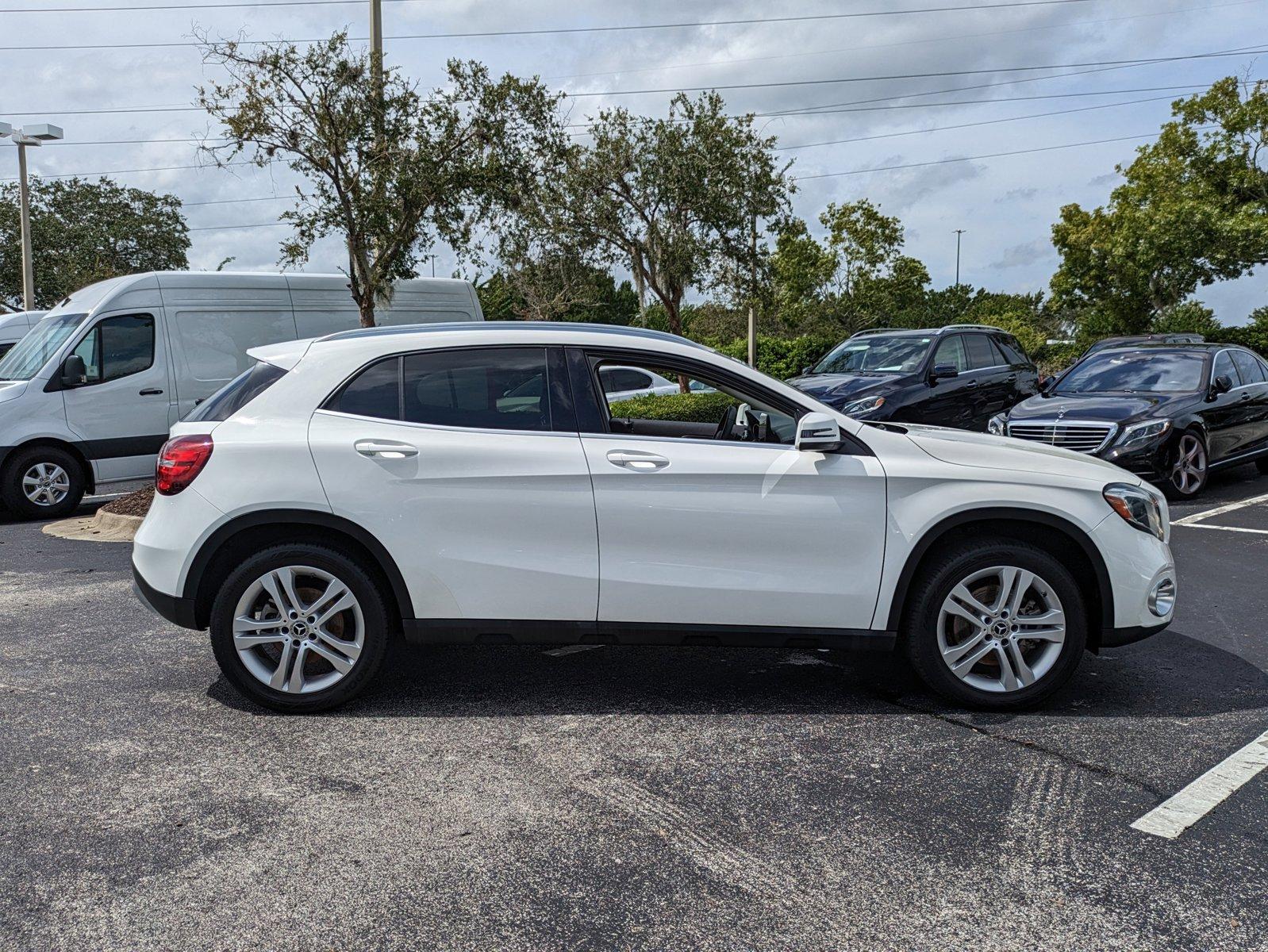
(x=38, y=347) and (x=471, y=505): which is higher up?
(x=38, y=347)

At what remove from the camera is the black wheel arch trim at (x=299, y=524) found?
15.1 ft

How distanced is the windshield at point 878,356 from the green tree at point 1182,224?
84.5ft

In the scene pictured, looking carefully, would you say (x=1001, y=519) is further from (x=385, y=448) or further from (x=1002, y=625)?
(x=385, y=448)

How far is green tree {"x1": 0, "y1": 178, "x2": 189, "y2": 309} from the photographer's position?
49156 mm

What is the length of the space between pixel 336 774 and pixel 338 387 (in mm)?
1642

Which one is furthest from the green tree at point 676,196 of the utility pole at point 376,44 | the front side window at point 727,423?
the front side window at point 727,423

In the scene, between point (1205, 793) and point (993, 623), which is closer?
point (1205, 793)

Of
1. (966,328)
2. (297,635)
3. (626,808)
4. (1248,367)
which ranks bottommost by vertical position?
(626,808)

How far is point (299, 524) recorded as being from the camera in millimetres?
4660

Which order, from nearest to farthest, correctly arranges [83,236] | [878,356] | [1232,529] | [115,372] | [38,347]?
[1232,529] < [115,372] < [38,347] < [878,356] < [83,236]

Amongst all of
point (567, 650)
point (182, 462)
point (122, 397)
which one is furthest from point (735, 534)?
point (122, 397)

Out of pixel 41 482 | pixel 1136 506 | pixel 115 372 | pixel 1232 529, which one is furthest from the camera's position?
pixel 115 372

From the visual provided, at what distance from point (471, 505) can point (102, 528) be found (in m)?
7.37

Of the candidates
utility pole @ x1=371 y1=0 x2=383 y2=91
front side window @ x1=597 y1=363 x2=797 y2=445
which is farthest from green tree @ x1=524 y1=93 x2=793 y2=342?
front side window @ x1=597 y1=363 x2=797 y2=445
